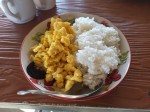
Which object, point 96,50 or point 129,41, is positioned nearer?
point 96,50

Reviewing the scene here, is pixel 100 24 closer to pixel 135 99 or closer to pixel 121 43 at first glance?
pixel 121 43

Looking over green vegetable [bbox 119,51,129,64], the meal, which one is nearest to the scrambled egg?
the meal

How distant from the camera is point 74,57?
1.96 feet

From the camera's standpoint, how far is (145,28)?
2.42 feet

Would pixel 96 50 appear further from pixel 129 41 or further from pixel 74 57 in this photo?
pixel 129 41

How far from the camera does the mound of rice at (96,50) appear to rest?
574 mm

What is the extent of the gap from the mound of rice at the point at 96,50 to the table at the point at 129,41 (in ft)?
0.22

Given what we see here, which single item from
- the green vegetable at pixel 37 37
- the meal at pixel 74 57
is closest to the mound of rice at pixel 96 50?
the meal at pixel 74 57

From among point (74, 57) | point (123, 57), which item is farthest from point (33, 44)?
point (123, 57)

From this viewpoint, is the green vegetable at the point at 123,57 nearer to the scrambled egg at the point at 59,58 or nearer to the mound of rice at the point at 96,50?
the mound of rice at the point at 96,50

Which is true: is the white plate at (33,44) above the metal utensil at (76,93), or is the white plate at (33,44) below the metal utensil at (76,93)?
above

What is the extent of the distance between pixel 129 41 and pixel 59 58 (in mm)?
240

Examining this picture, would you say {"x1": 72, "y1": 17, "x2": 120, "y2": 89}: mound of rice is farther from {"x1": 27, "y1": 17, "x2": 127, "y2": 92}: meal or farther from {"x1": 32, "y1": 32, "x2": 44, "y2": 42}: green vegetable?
{"x1": 32, "y1": 32, "x2": 44, "y2": 42}: green vegetable

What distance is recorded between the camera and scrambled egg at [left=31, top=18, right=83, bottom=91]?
580 mm
